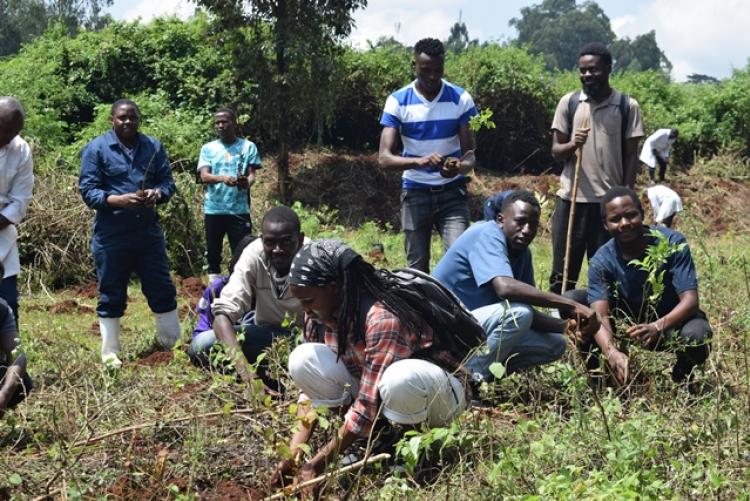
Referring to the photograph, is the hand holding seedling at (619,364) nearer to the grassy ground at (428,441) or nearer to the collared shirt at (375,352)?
the grassy ground at (428,441)

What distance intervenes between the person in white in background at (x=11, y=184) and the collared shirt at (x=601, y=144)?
126 inches

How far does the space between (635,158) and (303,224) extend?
4.22 metres

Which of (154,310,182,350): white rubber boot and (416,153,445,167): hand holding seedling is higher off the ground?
(416,153,445,167): hand holding seedling

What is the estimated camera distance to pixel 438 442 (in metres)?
3.93

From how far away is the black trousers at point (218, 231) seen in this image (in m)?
7.68

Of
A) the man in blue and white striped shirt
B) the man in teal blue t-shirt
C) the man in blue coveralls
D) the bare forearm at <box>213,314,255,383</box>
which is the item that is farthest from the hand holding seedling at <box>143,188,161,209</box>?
the man in teal blue t-shirt

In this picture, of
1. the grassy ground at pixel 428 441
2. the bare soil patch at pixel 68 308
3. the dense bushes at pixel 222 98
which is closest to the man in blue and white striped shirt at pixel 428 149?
the grassy ground at pixel 428 441

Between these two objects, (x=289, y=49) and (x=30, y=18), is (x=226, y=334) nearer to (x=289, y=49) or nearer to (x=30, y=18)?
(x=289, y=49)

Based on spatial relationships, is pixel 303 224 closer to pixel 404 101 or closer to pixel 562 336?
pixel 404 101

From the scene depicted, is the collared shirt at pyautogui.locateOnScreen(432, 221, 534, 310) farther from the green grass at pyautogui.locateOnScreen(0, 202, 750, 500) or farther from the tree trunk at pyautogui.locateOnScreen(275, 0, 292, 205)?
the tree trunk at pyautogui.locateOnScreen(275, 0, 292, 205)

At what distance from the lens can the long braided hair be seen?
3.71 m

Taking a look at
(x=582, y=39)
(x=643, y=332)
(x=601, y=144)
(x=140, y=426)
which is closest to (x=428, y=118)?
(x=601, y=144)

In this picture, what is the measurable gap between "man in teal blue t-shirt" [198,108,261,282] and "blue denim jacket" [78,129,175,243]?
1.58 m

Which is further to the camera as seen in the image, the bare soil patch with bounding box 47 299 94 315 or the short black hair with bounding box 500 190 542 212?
the bare soil patch with bounding box 47 299 94 315
